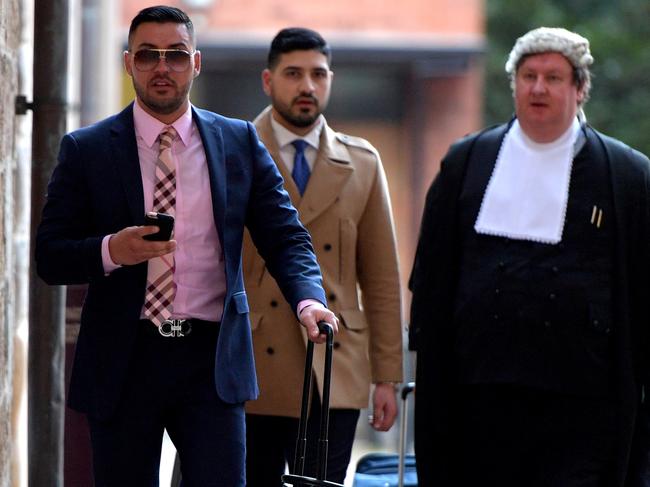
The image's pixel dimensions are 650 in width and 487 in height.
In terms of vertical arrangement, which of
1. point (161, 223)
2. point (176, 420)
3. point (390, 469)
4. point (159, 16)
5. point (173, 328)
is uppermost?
point (159, 16)

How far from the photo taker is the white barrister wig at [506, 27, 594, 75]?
595 centimetres

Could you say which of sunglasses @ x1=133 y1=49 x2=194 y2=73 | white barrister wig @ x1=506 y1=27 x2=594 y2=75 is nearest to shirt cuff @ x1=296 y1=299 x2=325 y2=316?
sunglasses @ x1=133 y1=49 x2=194 y2=73

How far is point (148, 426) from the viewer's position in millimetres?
4797

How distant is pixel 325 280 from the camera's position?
20.1ft

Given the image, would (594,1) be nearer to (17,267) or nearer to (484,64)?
(484,64)

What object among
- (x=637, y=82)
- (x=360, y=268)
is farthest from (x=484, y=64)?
(x=360, y=268)

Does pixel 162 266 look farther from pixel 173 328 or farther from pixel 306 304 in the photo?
pixel 306 304

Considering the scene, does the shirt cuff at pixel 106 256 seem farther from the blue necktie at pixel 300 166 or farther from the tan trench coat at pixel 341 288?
the blue necktie at pixel 300 166

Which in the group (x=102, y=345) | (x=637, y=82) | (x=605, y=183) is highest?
(x=637, y=82)

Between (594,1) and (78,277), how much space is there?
71.6 ft

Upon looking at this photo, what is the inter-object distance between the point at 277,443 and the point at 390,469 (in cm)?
118

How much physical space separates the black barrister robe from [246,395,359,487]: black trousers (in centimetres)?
28

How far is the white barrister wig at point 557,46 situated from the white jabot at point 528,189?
0.82 feet

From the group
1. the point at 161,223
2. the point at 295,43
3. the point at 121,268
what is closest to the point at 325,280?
the point at 295,43
